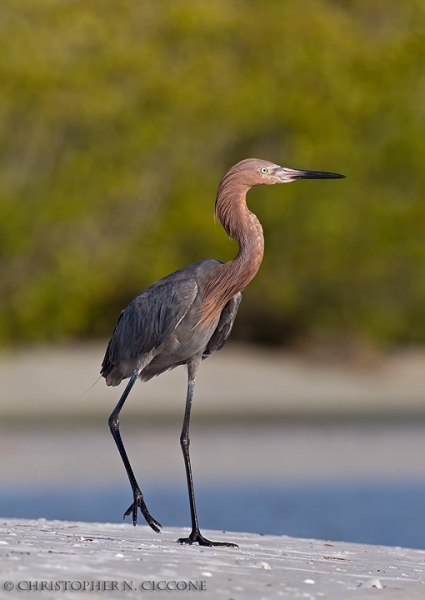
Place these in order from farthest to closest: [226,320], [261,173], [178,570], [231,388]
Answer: [231,388] < [261,173] < [226,320] < [178,570]

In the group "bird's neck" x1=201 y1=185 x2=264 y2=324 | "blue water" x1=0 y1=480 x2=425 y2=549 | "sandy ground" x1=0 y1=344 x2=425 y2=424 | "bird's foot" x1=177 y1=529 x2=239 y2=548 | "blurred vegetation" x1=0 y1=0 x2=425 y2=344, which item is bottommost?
"bird's foot" x1=177 y1=529 x2=239 y2=548

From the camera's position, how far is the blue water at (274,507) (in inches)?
445

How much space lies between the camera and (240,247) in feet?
25.2

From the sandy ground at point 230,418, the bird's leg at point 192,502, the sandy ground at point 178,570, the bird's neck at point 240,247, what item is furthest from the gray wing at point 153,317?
the sandy ground at point 230,418

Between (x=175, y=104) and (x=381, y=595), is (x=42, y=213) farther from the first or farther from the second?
(x=381, y=595)

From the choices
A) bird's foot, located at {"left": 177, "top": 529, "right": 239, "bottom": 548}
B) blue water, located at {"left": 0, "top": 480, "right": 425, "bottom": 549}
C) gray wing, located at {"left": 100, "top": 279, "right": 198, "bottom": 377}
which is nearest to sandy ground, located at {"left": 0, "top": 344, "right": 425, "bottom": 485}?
blue water, located at {"left": 0, "top": 480, "right": 425, "bottom": 549}

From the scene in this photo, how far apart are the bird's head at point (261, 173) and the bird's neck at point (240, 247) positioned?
0.24 ft

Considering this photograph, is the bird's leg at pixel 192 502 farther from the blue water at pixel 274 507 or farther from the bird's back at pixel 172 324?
the blue water at pixel 274 507

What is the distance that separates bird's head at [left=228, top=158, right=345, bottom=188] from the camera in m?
7.87

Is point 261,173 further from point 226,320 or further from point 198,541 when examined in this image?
point 198,541

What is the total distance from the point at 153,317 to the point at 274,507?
577cm

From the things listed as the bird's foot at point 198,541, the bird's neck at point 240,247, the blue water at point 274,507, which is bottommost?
the bird's foot at point 198,541

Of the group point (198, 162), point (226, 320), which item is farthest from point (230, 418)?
point (226, 320)

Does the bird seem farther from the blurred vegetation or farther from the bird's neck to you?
the blurred vegetation
